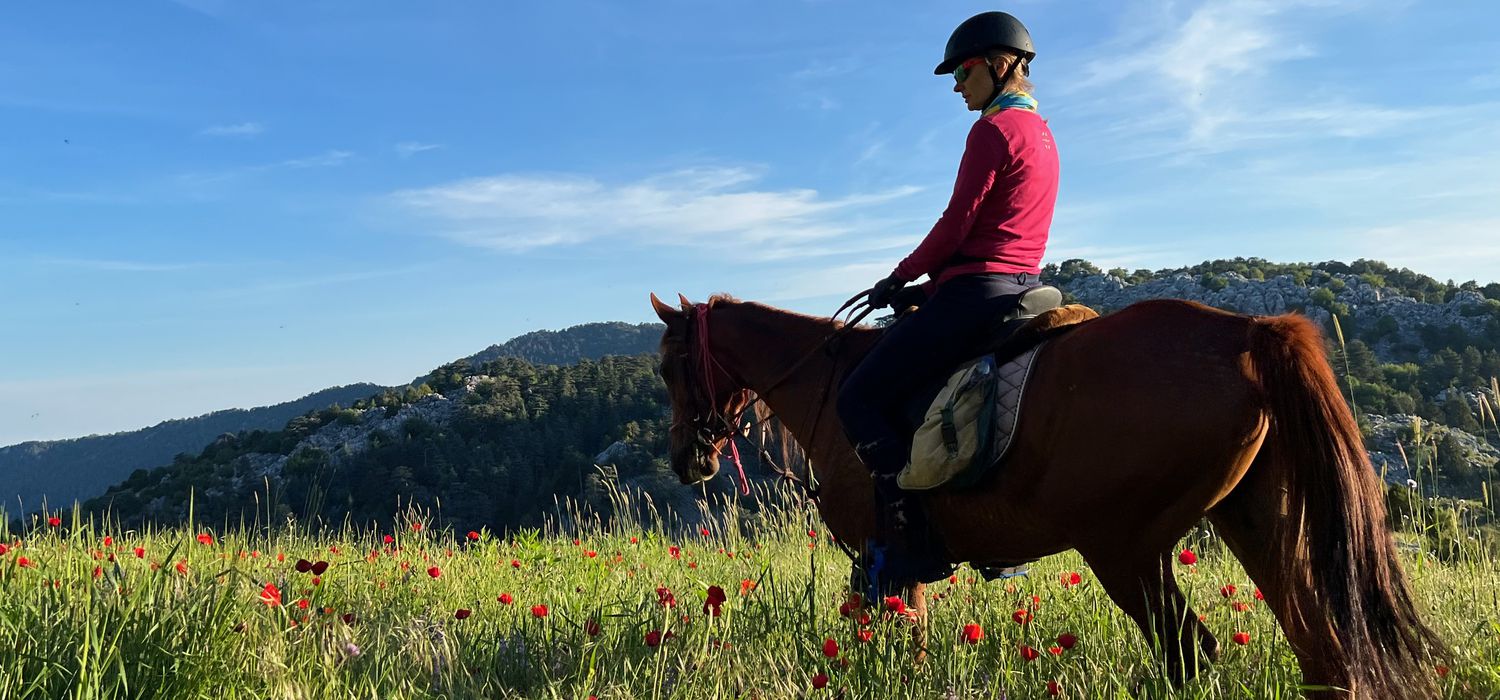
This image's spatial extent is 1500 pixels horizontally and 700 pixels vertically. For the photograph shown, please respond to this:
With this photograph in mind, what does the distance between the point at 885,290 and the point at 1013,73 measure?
1160 mm

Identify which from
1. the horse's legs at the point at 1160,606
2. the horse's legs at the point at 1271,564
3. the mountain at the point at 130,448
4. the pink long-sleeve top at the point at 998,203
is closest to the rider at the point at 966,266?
the pink long-sleeve top at the point at 998,203

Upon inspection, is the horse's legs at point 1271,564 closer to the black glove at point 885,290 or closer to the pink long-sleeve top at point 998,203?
the pink long-sleeve top at point 998,203

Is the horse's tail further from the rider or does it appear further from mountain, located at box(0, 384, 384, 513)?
mountain, located at box(0, 384, 384, 513)

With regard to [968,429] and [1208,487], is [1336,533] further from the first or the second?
[968,429]

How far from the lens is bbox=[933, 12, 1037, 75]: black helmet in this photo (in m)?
4.14

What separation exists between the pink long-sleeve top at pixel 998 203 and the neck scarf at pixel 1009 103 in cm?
4

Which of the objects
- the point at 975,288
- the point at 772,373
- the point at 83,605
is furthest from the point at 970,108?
the point at 83,605

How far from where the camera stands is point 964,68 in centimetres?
428

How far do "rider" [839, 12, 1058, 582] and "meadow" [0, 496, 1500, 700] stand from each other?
0.52 meters

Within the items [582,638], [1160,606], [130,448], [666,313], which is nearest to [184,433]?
[130,448]

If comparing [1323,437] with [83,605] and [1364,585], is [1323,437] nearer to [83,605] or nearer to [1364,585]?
[1364,585]

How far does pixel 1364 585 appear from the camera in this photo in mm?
2990

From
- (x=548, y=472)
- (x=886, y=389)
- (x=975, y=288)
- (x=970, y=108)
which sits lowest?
(x=548, y=472)

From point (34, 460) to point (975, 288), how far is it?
6692 inches
